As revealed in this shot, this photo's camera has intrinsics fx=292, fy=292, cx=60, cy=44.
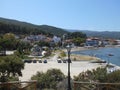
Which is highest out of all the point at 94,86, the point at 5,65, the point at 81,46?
the point at 94,86

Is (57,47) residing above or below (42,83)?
below

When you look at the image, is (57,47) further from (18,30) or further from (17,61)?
(17,61)

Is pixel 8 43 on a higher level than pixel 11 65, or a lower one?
lower

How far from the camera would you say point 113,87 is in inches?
288

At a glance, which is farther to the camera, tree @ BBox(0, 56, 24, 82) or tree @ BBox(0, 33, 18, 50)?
tree @ BBox(0, 33, 18, 50)

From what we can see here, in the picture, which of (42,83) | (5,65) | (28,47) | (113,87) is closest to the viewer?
(113,87)

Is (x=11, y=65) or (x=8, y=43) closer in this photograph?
(x=11, y=65)

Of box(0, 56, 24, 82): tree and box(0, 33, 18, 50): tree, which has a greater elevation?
box(0, 56, 24, 82): tree

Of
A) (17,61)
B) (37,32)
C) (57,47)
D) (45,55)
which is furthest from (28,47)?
(17,61)

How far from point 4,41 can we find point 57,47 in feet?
113

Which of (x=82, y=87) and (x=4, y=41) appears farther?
(x=4, y=41)

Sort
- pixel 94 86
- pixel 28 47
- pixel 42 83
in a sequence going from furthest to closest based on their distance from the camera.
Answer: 1. pixel 28 47
2. pixel 42 83
3. pixel 94 86

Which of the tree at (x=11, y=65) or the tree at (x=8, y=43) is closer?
the tree at (x=11, y=65)

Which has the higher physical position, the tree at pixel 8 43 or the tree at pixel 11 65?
the tree at pixel 11 65
